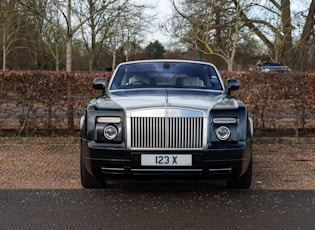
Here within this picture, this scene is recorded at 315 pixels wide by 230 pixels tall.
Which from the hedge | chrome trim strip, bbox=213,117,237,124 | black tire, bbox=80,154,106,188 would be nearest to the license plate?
chrome trim strip, bbox=213,117,237,124

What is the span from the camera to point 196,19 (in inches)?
855

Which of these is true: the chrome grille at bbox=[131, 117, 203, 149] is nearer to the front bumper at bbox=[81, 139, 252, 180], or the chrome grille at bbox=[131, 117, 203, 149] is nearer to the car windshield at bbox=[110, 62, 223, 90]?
the front bumper at bbox=[81, 139, 252, 180]

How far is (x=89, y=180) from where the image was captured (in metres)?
5.26

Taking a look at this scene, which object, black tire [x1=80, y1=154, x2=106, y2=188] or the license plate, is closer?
the license plate

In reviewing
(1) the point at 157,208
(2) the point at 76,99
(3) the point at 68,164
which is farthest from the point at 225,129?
(2) the point at 76,99

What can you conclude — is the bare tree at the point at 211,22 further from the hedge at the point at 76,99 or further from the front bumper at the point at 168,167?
the front bumper at the point at 168,167

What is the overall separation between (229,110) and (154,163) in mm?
1034

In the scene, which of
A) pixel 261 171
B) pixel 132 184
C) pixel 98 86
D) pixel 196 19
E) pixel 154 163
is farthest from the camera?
pixel 196 19

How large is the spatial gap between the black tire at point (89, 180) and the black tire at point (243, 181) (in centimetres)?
162

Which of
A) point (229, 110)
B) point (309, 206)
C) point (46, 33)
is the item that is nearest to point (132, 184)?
point (229, 110)

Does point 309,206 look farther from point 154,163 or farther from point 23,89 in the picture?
point 23,89

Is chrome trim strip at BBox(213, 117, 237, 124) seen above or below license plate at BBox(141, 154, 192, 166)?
above

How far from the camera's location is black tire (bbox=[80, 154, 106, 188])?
5.17 metres

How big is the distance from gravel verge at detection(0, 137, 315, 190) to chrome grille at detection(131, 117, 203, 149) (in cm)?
145
